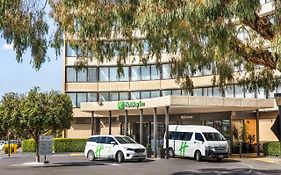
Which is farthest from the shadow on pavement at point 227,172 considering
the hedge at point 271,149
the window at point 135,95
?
the window at point 135,95

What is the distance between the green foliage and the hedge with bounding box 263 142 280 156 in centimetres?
1941

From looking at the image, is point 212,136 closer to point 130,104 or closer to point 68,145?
point 130,104

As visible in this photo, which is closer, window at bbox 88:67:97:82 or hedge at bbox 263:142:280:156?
hedge at bbox 263:142:280:156

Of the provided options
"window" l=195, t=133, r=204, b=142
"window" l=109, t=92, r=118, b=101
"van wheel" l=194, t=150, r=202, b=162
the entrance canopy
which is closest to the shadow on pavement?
"van wheel" l=194, t=150, r=202, b=162

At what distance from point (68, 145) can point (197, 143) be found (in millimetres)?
20235

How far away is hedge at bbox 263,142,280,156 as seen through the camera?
119 ft

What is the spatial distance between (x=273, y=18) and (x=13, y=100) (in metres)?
21.0

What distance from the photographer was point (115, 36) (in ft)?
48.0

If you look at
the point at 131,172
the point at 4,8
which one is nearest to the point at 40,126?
the point at 131,172

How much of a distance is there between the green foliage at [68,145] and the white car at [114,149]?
1569 cm

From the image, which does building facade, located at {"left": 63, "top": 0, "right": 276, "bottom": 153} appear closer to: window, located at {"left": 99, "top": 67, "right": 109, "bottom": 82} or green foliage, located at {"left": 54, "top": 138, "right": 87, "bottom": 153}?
window, located at {"left": 99, "top": 67, "right": 109, "bottom": 82}

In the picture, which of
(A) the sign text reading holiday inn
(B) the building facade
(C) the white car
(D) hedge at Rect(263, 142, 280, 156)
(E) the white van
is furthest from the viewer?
(A) the sign text reading holiday inn

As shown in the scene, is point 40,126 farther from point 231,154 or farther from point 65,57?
point 65,57

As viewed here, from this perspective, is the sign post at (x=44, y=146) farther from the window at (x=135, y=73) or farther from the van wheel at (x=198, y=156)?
the window at (x=135, y=73)
